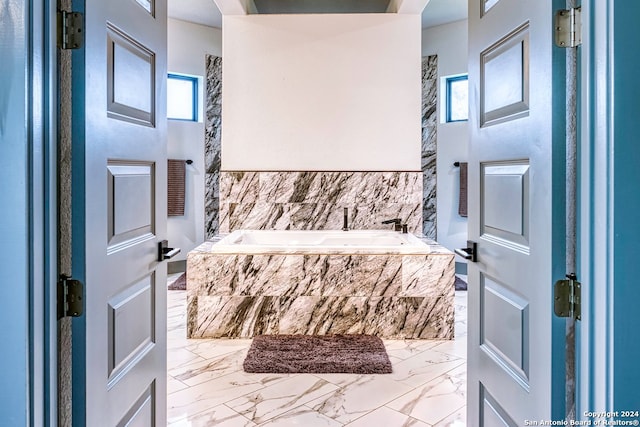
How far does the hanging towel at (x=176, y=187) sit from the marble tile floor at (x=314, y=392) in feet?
9.14

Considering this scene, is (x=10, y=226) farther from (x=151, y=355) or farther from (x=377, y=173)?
(x=377, y=173)

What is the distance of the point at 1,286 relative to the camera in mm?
1021

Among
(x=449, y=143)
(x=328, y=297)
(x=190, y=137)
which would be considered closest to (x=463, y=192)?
(x=449, y=143)

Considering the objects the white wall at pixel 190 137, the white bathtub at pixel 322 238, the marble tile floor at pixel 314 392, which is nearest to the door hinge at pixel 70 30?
the marble tile floor at pixel 314 392

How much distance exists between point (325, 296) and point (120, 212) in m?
2.40

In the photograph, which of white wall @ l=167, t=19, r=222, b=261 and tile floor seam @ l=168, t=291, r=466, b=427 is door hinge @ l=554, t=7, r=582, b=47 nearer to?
tile floor seam @ l=168, t=291, r=466, b=427

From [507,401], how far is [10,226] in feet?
4.24

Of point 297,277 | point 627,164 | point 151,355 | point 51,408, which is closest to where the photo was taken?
point 627,164

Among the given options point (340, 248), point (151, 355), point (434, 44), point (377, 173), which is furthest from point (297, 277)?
point (434, 44)

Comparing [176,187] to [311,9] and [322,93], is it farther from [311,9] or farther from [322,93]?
[311,9]

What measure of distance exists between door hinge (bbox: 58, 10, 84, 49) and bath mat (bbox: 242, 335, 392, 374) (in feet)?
7.52

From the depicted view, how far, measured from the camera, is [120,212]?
4.41 feet

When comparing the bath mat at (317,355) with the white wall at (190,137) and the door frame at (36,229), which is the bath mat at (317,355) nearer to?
the door frame at (36,229)

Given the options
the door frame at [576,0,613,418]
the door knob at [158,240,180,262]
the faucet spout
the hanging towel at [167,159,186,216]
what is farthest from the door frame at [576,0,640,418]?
the hanging towel at [167,159,186,216]
